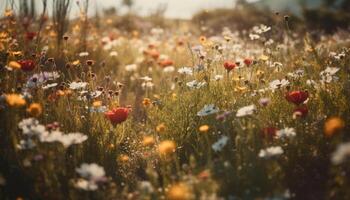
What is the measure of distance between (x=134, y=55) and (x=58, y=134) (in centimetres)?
411

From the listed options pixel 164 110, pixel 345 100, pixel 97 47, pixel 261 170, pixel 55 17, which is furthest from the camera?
pixel 97 47

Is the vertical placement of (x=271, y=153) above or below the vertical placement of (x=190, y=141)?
above

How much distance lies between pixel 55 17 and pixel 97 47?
70cm

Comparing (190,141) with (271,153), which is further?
(190,141)

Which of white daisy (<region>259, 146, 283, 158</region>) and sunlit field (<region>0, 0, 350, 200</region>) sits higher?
white daisy (<region>259, 146, 283, 158</region>)

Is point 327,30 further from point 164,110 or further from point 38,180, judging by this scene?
point 38,180

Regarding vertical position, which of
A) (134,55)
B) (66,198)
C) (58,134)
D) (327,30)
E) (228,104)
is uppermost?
(58,134)

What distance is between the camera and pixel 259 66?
366cm

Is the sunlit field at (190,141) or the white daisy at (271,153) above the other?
the white daisy at (271,153)

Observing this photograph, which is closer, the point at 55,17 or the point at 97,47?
the point at 55,17

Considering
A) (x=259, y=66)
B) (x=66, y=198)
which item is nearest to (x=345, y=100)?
(x=259, y=66)

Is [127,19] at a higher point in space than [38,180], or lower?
lower

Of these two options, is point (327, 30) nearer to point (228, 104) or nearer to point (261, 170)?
point (228, 104)

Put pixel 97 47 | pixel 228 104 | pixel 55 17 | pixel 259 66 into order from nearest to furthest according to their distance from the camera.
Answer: pixel 228 104, pixel 259 66, pixel 55 17, pixel 97 47
